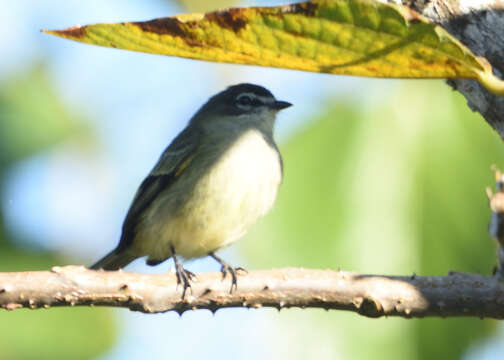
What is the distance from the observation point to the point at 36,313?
3.66m

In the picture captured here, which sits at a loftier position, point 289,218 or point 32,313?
point 289,218

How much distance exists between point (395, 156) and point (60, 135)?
2.02 m

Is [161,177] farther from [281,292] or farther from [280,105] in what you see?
[281,292]

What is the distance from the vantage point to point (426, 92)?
3623mm

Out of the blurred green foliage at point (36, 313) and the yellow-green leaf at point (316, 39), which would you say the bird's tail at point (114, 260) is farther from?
the yellow-green leaf at point (316, 39)

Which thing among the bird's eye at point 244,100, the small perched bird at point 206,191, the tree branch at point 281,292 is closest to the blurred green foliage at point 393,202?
the tree branch at point 281,292

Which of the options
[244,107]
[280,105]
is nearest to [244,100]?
[244,107]

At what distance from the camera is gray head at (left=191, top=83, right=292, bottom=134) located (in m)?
5.64

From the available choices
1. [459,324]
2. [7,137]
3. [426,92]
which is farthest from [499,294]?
[7,137]

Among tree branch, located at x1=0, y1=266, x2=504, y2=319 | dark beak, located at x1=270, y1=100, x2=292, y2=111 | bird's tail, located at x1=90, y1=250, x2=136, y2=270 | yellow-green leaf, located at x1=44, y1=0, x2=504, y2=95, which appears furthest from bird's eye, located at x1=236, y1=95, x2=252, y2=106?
yellow-green leaf, located at x1=44, y1=0, x2=504, y2=95

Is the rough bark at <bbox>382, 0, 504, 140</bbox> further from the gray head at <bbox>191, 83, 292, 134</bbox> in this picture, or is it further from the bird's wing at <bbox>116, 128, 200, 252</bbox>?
the gray head at <bbox>191, 83, 292, 134</bbox>

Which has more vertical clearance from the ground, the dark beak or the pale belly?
the dark beak

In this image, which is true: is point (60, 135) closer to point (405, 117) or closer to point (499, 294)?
point (405, 117)

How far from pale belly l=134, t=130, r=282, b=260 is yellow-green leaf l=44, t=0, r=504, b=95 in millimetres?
2797
